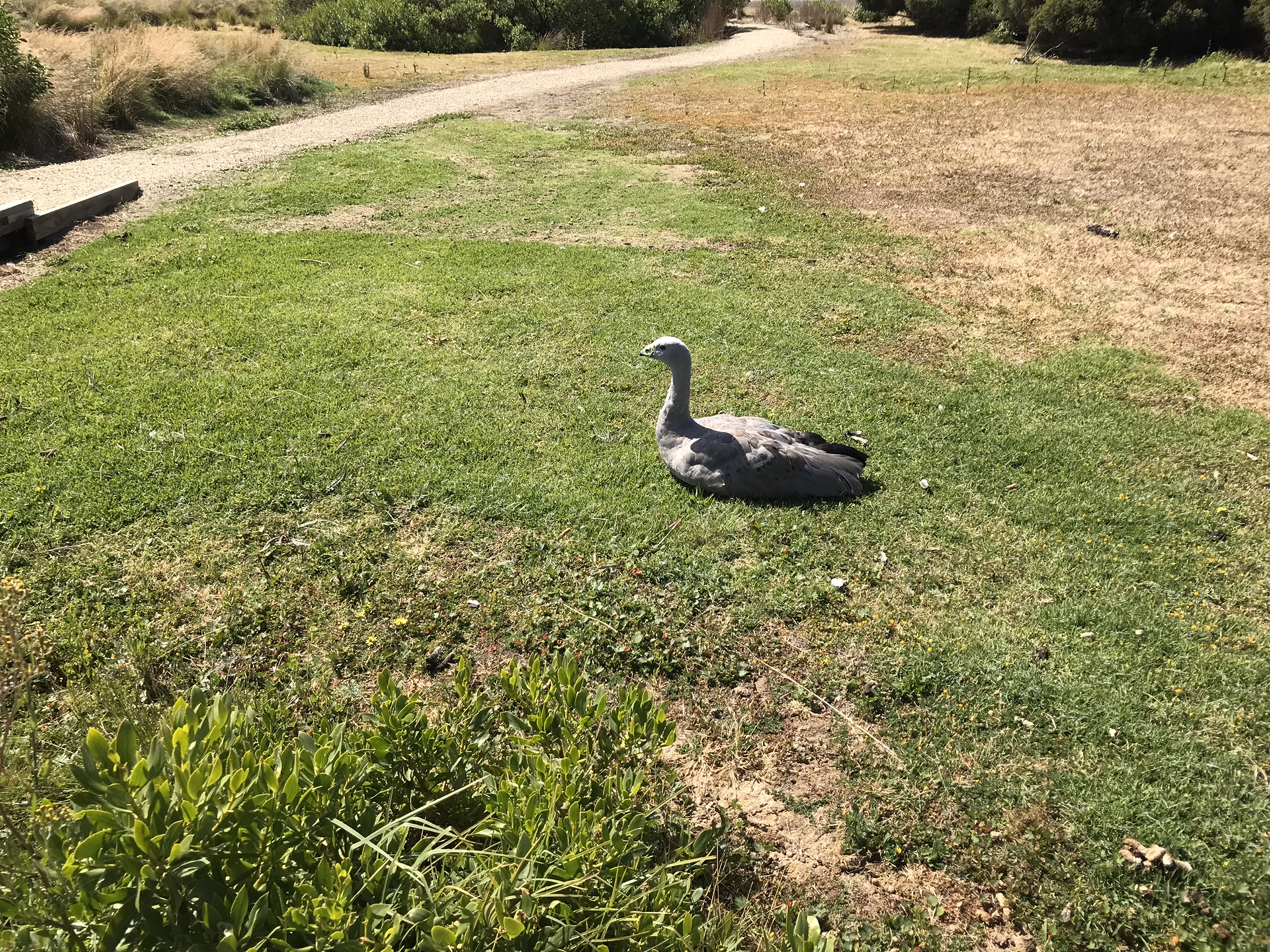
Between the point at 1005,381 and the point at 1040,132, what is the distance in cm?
1175

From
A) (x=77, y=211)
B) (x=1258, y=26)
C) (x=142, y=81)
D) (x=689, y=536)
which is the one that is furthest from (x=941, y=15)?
(x=689, y=536)

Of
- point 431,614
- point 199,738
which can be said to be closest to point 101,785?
point 199,738

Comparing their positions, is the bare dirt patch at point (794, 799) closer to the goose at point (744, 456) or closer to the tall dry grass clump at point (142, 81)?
the goose at point (744, 456)

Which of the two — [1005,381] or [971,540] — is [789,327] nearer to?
[1005,381]

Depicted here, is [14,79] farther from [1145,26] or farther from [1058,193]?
[1145,26]

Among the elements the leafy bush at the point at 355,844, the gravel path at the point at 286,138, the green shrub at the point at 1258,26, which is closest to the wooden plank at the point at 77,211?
the gravel path at the point at 286,138

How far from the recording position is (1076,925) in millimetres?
3043

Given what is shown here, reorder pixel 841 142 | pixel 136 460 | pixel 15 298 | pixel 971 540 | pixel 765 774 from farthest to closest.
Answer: pixel 841 142, pixel 15 298, pixel 136 460, pixel 971 540, pixel 765 774

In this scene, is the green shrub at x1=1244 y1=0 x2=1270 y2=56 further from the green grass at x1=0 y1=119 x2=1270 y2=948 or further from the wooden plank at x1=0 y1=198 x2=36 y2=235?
the wooden plank at x1=0 y1=198 x2=36 y2=235

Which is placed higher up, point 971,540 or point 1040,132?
point 1040,132

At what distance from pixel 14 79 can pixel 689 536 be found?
1479cm

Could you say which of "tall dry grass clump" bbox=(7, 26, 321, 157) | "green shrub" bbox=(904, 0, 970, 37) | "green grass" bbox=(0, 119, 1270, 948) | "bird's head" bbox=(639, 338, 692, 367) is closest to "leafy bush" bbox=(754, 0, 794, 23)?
"green shrub" bbox=(904, 0, 970, 37)

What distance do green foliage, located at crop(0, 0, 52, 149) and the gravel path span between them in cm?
109

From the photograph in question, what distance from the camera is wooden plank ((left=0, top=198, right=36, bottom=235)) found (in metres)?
9.00
